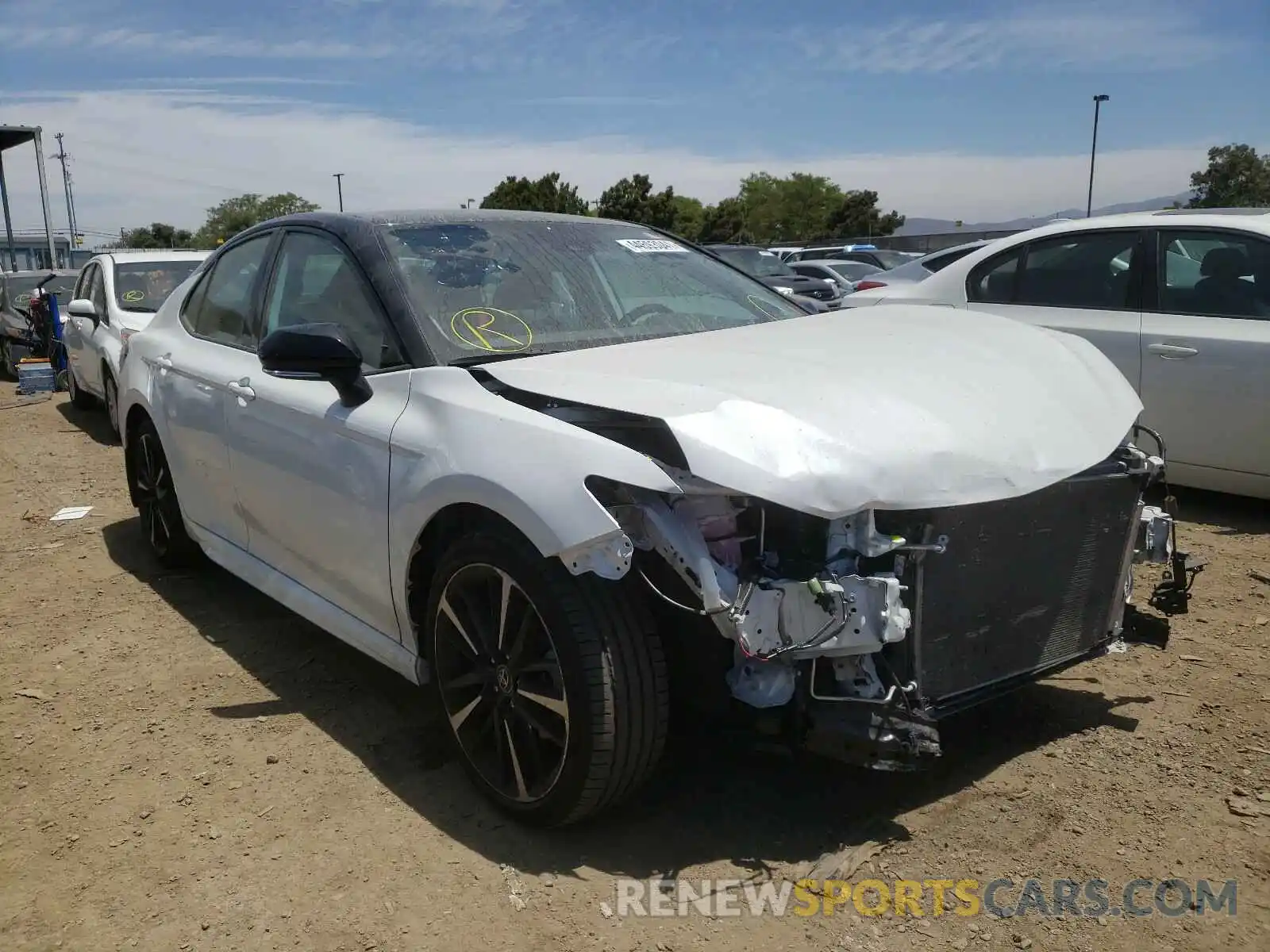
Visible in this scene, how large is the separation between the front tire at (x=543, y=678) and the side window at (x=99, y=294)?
7857 millimetres

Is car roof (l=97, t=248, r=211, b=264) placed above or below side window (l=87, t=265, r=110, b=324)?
above

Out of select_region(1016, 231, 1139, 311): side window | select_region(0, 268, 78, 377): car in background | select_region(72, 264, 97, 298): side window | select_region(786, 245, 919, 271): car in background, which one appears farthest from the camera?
select_region(786, 245, 919, 271): car in background

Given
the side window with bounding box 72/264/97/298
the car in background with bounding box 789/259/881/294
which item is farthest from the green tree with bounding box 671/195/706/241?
the side window with bounding box 72/264/97/298

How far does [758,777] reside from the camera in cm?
306

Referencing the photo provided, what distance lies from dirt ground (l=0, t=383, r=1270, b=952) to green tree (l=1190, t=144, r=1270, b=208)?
45.7 meters

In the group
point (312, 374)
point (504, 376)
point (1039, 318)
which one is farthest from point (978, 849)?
point (1039, 318)

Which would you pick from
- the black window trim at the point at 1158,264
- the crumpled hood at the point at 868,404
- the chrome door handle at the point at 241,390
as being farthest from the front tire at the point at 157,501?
the black window trim at the point at 1158,264

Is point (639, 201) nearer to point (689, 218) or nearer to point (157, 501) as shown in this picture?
point (689, 218)

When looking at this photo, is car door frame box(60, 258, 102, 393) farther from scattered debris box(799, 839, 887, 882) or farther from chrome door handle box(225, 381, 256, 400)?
scattered debris box(799, 839, 887, 882)

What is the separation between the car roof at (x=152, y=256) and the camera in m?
9.92

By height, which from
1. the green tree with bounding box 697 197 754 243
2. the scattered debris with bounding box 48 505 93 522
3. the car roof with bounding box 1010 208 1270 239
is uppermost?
the green tree with bounding box 697 197 754 243

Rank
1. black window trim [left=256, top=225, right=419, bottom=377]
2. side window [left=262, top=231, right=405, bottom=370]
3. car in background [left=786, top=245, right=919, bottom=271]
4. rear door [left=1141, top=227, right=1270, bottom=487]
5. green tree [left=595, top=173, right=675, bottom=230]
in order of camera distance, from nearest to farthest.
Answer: black window trim [left=256, top=225, right=419, bottom=377] < side window [left=262, top=231, right=405, bottom=370] < rear door [left=1141, top=227, right=1270, bottom=487] < car in background [left=786, top=245, right=919, bottom=271] < green tree [left=595, top=173, right=675, bottom=230]

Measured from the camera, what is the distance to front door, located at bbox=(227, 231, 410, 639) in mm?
3121

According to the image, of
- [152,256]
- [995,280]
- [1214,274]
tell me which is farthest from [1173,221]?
[152,256]
